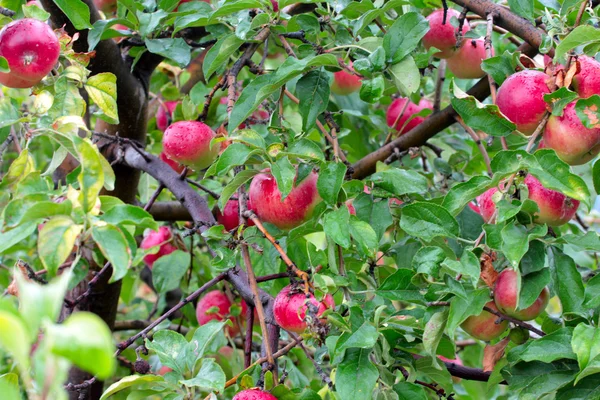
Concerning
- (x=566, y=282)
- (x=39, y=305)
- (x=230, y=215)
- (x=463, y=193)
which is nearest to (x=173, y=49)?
(x=230, y=215)

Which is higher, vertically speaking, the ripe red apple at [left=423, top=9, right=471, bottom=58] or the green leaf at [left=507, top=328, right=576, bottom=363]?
the ripe red apple at [left=423, top=9, right=471, bottom=58]

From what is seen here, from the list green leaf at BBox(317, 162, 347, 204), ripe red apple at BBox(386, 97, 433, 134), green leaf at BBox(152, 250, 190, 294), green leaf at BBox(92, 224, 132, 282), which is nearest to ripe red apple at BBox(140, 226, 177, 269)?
green leaf at BBox(152, 250, 190, 294)

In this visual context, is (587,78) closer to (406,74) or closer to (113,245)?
(406,74)

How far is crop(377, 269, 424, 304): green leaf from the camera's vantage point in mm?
868

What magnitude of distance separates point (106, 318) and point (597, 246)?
0.99 metres

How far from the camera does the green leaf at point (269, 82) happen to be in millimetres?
911

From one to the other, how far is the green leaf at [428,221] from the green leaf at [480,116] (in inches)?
5.3

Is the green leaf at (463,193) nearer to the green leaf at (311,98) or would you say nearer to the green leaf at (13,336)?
the green leaf at (311,98)

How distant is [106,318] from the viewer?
146 centimetres

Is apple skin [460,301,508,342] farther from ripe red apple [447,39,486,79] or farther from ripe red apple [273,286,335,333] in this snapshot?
ripe red apple [447,39,486,79]

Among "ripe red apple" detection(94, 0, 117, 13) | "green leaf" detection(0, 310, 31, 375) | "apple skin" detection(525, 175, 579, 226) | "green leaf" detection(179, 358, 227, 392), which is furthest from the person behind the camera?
"ripe red apple" detection(94, 0, 117, 13)

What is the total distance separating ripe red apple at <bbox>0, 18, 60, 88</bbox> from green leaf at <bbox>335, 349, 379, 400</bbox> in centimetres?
53

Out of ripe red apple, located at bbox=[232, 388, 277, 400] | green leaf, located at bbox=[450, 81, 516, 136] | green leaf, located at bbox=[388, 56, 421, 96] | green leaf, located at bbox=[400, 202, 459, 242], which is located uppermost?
green leaf, located at bbox=[388, 56, 421, 96]

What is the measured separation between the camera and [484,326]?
3.03ft
